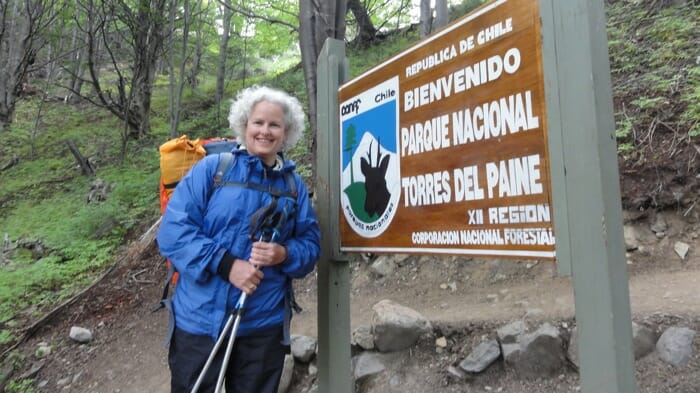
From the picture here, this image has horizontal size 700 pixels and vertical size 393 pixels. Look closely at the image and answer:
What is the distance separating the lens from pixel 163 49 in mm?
11523

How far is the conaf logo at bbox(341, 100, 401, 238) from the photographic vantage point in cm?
229

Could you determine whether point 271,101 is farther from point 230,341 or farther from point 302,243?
point 230,341

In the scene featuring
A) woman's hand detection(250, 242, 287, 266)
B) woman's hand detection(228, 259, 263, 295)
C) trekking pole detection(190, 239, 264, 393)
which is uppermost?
woman's hand detection(250, 242, 287, 266)

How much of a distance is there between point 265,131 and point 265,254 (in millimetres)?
679

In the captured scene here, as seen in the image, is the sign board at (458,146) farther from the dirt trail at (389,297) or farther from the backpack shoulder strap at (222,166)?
the dirt trail at (389,297)

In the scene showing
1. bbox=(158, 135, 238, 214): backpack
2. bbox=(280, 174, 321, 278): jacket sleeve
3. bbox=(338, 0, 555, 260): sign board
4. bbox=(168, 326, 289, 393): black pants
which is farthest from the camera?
bbox=(158, 135, 238, 214): backpack

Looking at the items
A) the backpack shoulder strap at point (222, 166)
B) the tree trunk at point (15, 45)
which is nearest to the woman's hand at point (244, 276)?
the backpack shoulder strap at point (222, 166)

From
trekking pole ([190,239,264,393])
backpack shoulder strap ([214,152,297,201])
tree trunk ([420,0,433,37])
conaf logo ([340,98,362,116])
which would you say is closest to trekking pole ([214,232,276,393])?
trekking pole ([190,239,264,393])

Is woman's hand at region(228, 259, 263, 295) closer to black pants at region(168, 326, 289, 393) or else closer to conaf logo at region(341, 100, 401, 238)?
black pants at region(168, 326, 289, 393)

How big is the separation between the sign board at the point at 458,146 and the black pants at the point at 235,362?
28.4 inches

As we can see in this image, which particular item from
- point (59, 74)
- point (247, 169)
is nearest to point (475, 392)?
point (247, 169)

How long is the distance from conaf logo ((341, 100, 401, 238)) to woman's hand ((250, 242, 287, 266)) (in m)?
0.55

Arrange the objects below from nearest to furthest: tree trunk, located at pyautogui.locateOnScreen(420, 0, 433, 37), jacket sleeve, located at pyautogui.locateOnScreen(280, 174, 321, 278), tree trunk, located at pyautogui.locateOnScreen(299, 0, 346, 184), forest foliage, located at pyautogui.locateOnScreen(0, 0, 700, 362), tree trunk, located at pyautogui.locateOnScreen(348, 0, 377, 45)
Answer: jacket sleeve, located at pyautogui.locateOnScreen(280, 174, 321, 278) < tree trunk, located at pyautogui.locateOnScreen(299, 0, 346, 184) < forest foliage, located at pyautogui.locateOnScreen(0, 0, 700, 362) < tree trunk, located at pyautogui.locateOnScreen(420, 0, 433, 37) < tree trunk, located at pyautogui.locateOnScreen(348, 0, 377, 45)

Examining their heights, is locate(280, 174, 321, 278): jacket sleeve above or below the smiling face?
below
